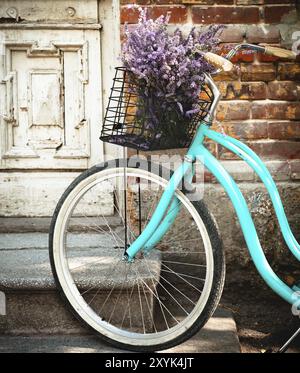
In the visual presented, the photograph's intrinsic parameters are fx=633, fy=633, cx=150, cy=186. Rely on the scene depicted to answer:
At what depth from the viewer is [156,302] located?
3209 millimetres

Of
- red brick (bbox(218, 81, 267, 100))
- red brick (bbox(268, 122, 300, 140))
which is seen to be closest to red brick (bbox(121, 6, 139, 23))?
red brick (bbox(218, 81, 267, 100))

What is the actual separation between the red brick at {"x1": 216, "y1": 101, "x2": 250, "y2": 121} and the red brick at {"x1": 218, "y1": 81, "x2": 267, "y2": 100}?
3 centimetres

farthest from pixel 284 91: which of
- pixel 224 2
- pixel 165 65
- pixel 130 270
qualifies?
pixel 130 270

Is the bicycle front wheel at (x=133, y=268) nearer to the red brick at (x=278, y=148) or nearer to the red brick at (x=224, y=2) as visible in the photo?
the red brick at (x=278, y=148)

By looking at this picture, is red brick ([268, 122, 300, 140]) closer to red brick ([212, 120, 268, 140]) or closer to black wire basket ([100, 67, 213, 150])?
red brick ([212, 120, 268, 140])

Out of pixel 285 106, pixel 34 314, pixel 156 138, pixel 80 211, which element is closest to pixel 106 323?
pixel 34 314

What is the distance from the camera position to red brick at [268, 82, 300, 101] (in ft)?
11.3

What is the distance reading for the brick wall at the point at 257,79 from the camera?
3.40 m

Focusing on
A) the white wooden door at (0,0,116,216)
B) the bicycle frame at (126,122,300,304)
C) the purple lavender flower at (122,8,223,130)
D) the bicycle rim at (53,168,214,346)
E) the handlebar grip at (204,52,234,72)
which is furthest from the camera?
the white wooden door at (0,0,116,216)

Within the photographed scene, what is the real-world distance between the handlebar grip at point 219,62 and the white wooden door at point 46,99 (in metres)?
1.36

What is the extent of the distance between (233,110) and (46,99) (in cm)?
109

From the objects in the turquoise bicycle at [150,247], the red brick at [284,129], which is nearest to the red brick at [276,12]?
the red brick at [284,129]

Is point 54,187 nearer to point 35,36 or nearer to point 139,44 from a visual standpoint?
point 35,36

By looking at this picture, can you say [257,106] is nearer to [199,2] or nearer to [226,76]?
[226,76]
